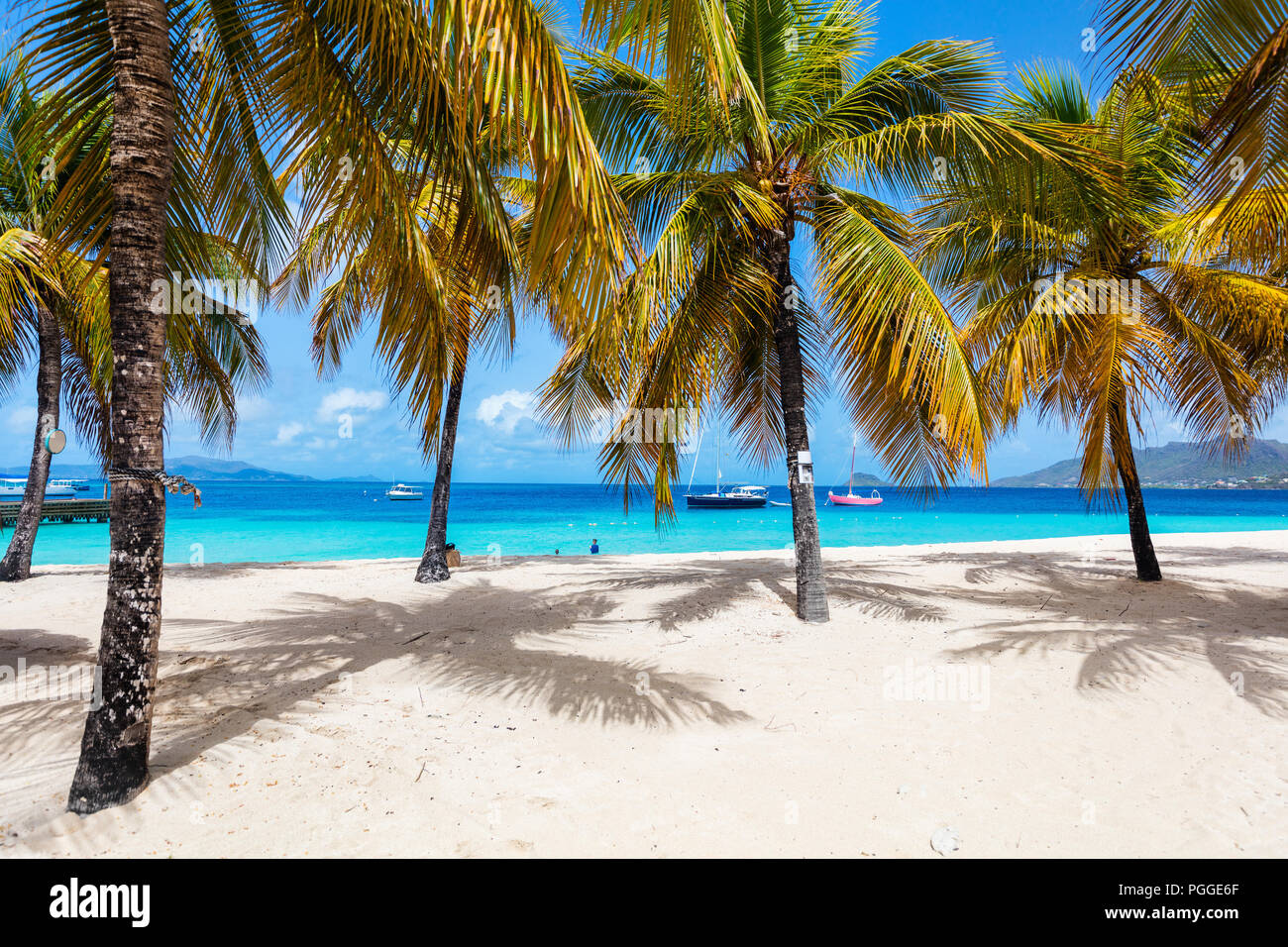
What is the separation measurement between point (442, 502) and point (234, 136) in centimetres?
665

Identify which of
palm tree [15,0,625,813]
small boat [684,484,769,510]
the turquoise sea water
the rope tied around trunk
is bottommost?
the turquoise sea water

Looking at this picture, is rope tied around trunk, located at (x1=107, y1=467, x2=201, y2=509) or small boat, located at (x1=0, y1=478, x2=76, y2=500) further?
small boat, located at (x1=0, y1=478, x2=76, y2=500)

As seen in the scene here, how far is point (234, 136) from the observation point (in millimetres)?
4113

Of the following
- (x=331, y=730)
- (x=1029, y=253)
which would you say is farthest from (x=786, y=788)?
(x=1029, y=253)

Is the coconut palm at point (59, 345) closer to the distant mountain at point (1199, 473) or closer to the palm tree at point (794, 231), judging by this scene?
the palm tree at point (794, 231)

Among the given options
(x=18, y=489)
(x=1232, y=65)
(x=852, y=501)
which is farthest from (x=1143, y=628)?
(x=18, y=489)

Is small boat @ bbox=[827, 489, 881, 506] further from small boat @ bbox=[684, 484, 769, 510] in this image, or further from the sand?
the sand

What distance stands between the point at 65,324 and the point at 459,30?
1031 cm

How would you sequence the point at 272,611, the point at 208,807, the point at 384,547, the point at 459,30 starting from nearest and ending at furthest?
the point at 459,30, the point at 208,807, the point at 272,611, the point at 384,547

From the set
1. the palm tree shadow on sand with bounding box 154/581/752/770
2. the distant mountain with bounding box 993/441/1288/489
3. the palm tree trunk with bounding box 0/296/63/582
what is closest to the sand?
the palm tree shadow on sand with bounding box 154/581/752/770

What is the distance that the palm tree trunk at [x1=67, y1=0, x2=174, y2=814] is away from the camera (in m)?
3.01

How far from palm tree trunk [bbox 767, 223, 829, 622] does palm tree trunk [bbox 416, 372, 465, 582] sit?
4.96 meters

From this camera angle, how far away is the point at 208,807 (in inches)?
123

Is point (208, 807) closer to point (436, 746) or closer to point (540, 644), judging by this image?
point (436, 746)
